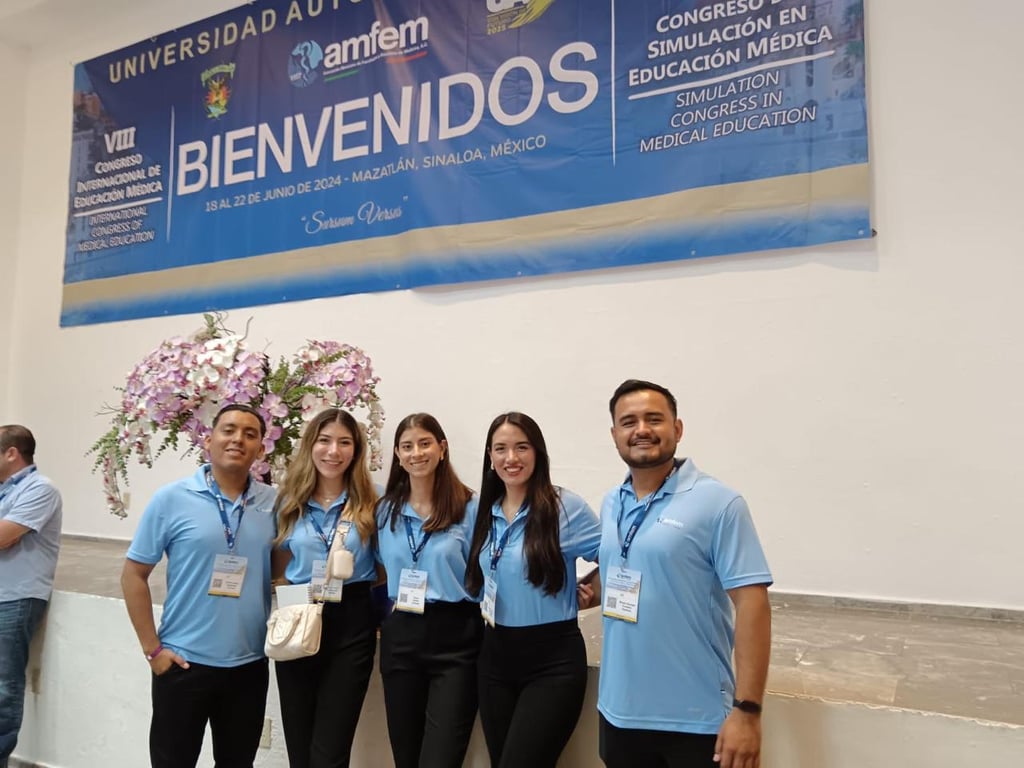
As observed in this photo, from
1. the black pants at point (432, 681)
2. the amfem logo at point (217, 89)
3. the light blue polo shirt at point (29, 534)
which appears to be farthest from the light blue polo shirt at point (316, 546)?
the amfem logo at point (217, 89)

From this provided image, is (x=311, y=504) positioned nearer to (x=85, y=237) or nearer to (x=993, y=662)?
(x=993, y=662)

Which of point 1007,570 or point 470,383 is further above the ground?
point 470,383

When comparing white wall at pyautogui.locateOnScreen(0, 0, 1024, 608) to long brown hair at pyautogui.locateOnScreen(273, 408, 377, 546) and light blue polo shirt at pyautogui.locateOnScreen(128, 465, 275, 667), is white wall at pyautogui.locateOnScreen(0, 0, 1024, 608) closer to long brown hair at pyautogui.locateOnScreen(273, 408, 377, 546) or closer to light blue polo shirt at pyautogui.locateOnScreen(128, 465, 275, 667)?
long brown hair at pyautogui.locateOnScreen(273, 408, 377, 546)

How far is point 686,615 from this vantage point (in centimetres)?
155

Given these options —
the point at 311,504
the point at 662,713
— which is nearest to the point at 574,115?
the point at 311,504

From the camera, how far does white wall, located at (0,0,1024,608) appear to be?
2861 millimetres

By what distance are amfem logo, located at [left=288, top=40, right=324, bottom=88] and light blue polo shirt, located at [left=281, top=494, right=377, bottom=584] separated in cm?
298

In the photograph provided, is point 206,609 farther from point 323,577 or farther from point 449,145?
point 449,145

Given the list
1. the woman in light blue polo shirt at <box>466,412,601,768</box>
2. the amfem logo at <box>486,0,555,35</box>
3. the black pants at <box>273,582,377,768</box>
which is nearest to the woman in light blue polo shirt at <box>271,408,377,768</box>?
the black pants at <box>273,582,377,768</box>

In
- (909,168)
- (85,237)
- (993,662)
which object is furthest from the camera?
(85,237)

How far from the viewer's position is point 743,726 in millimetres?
1468

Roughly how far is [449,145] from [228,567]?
2.46m

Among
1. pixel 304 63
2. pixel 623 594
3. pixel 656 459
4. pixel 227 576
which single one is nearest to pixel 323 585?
pixel 227 576

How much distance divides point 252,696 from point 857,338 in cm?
249
